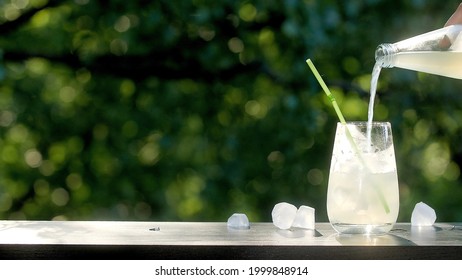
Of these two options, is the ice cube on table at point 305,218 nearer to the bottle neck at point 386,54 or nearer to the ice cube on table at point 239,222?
the ice cube on table at point 239,222

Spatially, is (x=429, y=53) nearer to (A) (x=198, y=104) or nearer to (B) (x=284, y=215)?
(B) (x=284, y=215)

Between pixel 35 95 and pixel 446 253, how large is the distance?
1.59 metres

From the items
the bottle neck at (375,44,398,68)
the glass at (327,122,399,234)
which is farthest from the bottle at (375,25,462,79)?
the glass at (327,122,399,234)

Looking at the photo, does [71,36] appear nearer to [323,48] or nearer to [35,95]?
[35,95]

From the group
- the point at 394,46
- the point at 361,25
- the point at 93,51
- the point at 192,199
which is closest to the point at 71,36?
the point at 93,51

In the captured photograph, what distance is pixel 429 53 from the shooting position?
1.75 meters

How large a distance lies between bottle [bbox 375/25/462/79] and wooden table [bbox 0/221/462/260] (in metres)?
0.32

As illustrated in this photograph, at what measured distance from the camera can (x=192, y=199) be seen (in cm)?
281

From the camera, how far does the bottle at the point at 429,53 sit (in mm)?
1710

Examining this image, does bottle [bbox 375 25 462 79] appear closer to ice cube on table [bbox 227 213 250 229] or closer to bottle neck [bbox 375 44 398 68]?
bottle neck [bbox 375 44 398 68]

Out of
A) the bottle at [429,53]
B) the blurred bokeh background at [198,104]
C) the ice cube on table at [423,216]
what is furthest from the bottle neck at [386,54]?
the blurred bokeh background at [198,104]

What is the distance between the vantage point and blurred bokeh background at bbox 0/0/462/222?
2.72m

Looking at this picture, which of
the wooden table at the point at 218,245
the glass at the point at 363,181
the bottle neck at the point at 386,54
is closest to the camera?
the wooden table at the point at 218,245

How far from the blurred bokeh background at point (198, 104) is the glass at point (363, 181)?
1.08 meters
